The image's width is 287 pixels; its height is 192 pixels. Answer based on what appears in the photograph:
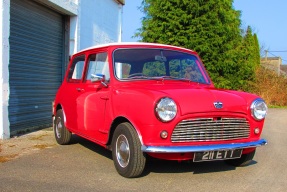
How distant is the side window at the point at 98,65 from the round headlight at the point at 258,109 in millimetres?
2028

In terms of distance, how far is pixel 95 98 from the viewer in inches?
199

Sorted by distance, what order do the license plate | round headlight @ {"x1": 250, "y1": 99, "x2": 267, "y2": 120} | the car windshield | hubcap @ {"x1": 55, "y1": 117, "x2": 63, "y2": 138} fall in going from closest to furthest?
the license plate
round headlight @ {"x1": 250, "y1": 99, "x2": 267, "y2": 120}
the car windshield
hubcap @ {"x1": 55, "y1": 117, "x2": 63, "y2": 138}

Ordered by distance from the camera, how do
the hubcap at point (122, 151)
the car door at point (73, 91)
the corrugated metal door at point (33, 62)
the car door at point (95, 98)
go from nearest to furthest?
the hubcap at point (122, 151), the car door at point (95, 98), the car door at point (73, 91), the corrugated metal door at point (33, 62)

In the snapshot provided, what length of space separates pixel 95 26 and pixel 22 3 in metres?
4.07

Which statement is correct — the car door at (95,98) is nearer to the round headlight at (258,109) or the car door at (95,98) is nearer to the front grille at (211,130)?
the front grille at (211,130)

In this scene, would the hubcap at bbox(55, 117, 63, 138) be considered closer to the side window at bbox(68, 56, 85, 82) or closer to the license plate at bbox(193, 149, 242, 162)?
the side window at bbox(68, 56, 85, 82)

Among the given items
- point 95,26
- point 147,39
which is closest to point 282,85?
point 147,39

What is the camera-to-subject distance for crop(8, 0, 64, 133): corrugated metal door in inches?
293

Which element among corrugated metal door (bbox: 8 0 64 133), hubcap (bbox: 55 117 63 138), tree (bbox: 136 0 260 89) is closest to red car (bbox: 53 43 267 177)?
hubcap (bbox: 55 117 63 138)

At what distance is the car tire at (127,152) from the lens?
13.4 ft

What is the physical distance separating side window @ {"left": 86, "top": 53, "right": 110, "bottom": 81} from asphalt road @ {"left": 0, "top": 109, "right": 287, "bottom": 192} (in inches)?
52.4

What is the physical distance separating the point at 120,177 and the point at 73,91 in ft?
6.99

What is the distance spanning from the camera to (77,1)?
9914mm

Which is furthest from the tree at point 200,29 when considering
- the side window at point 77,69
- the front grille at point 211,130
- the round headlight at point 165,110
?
the round headlight at point 165,110
